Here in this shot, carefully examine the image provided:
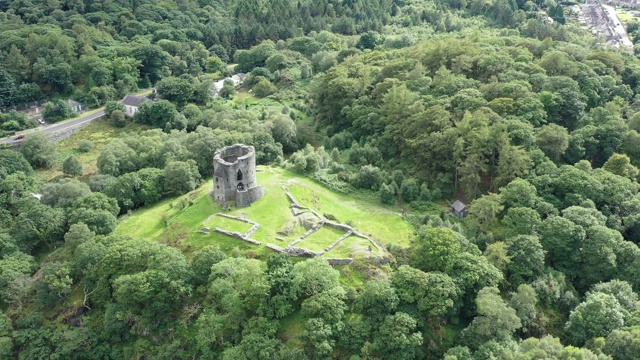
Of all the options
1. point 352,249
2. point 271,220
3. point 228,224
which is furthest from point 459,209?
point 228,224

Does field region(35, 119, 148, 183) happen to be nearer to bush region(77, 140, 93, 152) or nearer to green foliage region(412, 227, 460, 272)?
bush region(77, 140, 93, 152)

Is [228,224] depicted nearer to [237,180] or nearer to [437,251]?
[237,180]

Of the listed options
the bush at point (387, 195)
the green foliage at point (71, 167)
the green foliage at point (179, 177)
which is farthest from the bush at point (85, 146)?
the bush at point (387, 195)

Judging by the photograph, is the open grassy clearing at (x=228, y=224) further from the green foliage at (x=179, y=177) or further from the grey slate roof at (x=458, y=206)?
the grey slate roof at (x=458, y=206)

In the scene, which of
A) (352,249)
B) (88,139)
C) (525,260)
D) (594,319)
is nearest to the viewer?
(594,319)

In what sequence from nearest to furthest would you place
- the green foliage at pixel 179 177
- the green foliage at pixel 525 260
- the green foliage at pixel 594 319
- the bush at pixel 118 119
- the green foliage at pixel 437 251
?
the green foliage at pixel 594 319
the green foliage at pixel 437 251
the green foliage at pixel 525 260
the green foliage at pixel 179 177
the bush at pixel 118 119

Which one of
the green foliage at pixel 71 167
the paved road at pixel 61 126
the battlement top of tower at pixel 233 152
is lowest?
the paved road at pixel 61 126

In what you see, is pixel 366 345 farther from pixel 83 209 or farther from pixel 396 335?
pixel 83 209

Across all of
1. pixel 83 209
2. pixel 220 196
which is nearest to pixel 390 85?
pixel 220 196

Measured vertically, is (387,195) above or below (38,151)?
above
